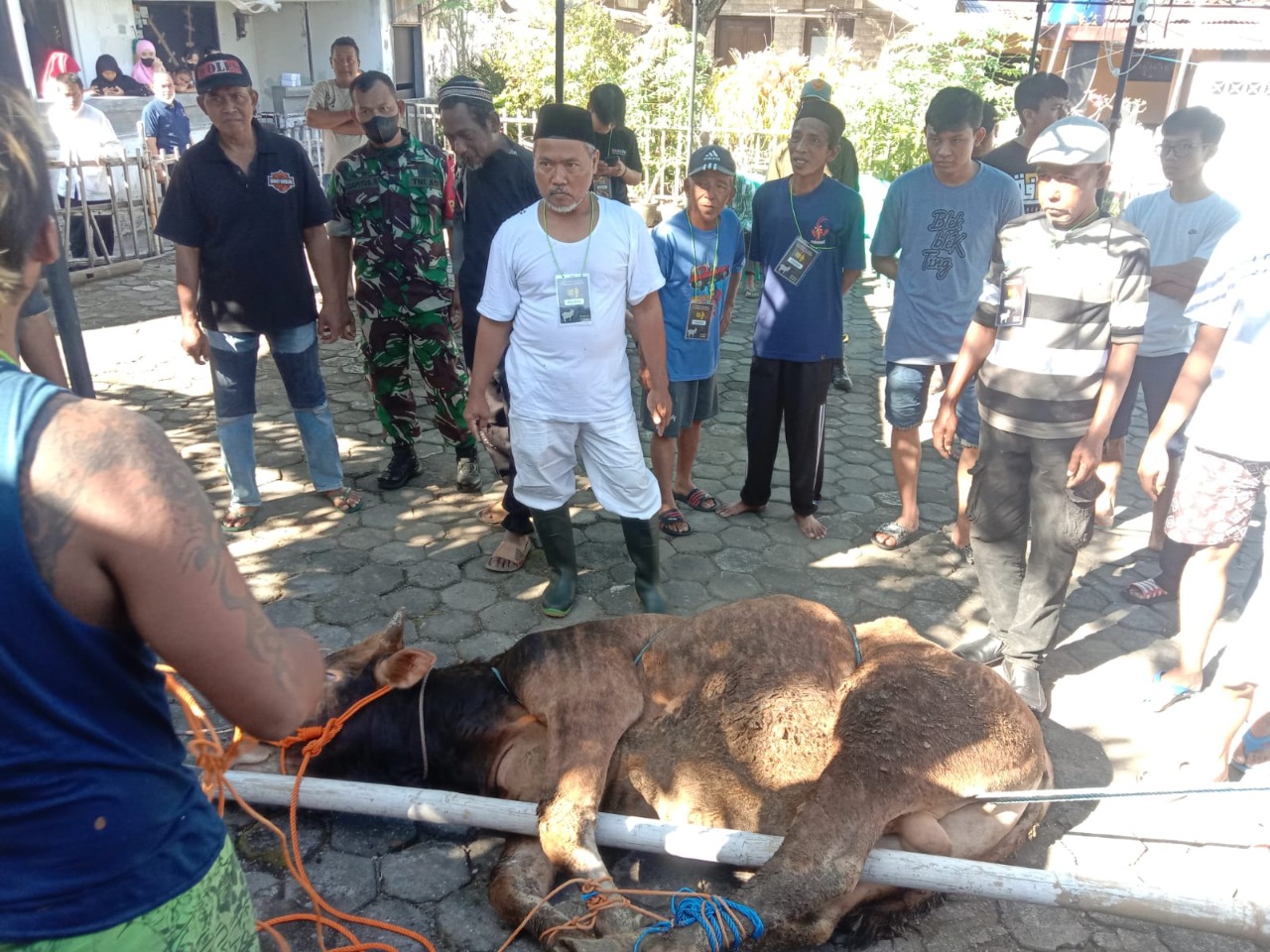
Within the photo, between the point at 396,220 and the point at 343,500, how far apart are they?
1.63m

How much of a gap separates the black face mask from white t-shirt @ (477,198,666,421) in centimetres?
156

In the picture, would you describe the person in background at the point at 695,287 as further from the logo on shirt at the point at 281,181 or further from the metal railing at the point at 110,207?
the metal railing at the point at 110,207

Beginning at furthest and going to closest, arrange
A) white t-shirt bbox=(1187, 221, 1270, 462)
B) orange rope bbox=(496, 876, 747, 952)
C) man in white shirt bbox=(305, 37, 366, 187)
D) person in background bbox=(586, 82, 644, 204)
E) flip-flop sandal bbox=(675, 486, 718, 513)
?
1. man in white shirt bbox=(305, 37, 366, 187)
2. person in background bbox=(586, 82, 644, 204)
3. flip-flop sandal bbox=(675, 486, 718, 513)
4. white t-shirt bbox=(1187, 221, 1270, 462)
5. orange rope bbox=(496, 876, 747, 952)

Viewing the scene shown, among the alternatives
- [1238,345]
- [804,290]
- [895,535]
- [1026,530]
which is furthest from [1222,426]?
[804,290]

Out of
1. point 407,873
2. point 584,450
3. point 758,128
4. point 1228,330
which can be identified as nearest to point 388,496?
point 584,450

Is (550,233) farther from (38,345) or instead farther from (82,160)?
(82,160)

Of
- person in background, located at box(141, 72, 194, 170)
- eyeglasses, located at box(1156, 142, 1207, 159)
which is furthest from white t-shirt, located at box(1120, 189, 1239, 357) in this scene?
person in background, located at box(141, 72, 194, 170)

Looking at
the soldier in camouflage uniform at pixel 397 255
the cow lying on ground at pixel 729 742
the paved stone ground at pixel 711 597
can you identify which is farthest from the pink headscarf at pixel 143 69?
the cow lying on ground at pixel 729 742

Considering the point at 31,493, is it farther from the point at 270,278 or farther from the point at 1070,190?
the point at 270,278

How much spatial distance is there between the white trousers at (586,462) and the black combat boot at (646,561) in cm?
7

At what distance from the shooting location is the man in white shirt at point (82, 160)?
9.80 metres

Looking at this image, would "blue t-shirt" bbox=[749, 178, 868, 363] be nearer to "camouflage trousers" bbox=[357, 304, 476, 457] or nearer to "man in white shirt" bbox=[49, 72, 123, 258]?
"camouflage trousers" bbox=[357, 304, 476, 457]

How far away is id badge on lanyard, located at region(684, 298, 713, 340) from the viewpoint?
496 centimetres

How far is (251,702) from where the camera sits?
1.33 meters
